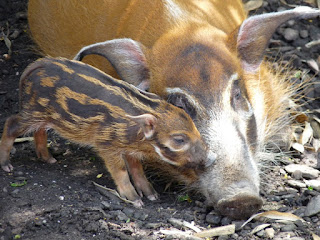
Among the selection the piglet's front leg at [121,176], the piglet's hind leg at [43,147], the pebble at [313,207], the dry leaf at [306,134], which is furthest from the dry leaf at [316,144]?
the piglet's hind leg at [43,147]

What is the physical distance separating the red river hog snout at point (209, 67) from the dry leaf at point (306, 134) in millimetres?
171

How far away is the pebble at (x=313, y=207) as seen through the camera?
13.8ft

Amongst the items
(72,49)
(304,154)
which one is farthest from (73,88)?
(304,154)

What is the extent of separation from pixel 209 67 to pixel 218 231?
1131 mm

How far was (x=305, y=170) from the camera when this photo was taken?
502 cm

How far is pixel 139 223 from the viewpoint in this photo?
4023 mm

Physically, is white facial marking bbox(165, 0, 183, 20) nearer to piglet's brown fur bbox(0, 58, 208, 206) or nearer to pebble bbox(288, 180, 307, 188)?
piglet's brown fur bbox(0, 58, 208, 206)

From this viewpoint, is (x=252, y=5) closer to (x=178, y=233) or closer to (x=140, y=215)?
(x=140, y=215)

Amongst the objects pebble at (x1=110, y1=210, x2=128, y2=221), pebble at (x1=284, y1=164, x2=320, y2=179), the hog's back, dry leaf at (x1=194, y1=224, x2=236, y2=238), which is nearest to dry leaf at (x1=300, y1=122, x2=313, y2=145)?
pebble at (x1=284, y1=164, x2=320, y2=179)

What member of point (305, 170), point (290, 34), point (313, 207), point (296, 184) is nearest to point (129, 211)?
point (313, 207)

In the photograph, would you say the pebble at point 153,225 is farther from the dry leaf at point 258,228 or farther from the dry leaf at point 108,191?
the dry leaf at point 258,228

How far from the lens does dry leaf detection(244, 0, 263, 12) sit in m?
6.82

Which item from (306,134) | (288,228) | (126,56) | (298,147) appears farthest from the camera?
(306,134)

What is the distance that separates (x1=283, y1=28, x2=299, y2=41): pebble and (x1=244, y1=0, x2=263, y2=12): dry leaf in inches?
18.3
